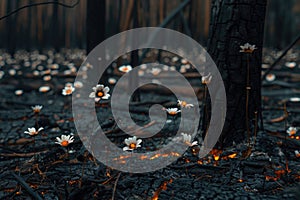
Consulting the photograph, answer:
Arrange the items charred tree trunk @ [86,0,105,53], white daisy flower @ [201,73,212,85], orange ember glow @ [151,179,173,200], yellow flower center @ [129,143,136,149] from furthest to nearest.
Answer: charred tree trunk @ [86,0,105,53] < white daisy flower @ [201,73,212,85] < yellow flower center @ [129,143,136,149] < orange ember glow @ [151,179,173,200]

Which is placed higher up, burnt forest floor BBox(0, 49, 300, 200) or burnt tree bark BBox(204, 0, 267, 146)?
burnt tree bark BBox(204, 0, 267, 146)

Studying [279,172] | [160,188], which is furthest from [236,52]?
[160,188]

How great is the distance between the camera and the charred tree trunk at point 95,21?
→ 4.06 meters

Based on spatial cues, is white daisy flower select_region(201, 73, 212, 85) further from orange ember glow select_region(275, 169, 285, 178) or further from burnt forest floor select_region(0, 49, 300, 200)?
orange ember glow select_region(275, 169, 285, 178)

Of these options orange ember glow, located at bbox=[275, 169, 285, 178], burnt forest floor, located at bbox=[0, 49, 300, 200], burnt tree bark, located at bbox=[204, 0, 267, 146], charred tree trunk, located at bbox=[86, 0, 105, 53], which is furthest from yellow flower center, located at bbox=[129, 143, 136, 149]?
charred tree trunk, located at bbox=[86, 0, 105, 53]

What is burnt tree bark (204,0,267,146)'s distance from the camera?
101 inches

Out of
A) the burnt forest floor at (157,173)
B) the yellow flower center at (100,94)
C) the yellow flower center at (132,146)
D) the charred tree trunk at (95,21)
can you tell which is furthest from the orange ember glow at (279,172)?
the charred tree trunk at (95,21)

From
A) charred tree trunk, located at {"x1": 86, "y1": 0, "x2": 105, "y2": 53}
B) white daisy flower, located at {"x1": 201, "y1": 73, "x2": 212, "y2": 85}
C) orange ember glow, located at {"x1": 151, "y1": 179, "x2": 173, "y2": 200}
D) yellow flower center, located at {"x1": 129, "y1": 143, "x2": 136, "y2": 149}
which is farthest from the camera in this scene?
charred tree trunk, located at {"x1": 86, "y1": 0, "x2": 105, "y2": 53}

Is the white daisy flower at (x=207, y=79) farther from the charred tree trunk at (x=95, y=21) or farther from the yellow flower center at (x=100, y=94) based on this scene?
the charred tree trunk at (x=95, y=21)

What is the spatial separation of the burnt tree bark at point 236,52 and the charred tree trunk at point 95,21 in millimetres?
1845

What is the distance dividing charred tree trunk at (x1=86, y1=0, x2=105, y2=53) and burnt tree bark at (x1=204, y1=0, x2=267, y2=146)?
184 centimetres

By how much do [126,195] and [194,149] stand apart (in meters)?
0.87

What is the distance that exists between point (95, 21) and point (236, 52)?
215 cm

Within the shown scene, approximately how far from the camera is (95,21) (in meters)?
4.11
